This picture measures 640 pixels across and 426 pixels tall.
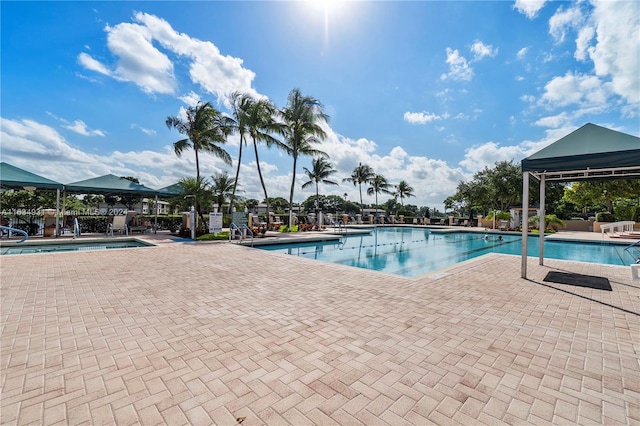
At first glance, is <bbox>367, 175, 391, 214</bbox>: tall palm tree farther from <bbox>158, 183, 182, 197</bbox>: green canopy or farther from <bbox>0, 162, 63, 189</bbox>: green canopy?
<bbox>0, 162, 63, 189</bbox>: green canopy

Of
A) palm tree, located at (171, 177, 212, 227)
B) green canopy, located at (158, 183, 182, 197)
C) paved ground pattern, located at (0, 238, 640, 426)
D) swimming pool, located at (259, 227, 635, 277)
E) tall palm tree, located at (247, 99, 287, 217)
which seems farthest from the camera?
tall palm tree, located at (247, 99, 287, 217)

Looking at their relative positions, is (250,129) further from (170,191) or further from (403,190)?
(403,190)

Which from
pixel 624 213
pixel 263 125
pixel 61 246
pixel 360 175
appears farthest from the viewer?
pixel 360 175

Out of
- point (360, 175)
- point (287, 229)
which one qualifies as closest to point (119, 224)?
point (287, 229)

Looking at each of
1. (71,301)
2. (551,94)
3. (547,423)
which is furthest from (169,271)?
(551,94)

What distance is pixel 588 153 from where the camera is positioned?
500cm

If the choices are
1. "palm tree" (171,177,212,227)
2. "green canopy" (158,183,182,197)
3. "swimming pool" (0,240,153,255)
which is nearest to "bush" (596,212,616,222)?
"palm tree" (171,177,212,227)

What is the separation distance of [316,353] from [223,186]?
14.7 metres

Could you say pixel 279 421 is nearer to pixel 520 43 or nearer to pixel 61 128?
pixel 520 43

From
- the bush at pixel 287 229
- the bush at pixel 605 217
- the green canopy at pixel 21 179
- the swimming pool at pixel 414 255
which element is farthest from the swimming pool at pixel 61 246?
the bush at pixel 605 217

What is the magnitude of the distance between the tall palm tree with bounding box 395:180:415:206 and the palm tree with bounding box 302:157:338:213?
48.0 ft

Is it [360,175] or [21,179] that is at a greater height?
[360,175]

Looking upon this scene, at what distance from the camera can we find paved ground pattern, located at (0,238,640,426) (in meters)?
1.74

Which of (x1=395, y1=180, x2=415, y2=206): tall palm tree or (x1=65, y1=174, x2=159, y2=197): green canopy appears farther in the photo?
(x1=395, y1=180, x2=415, y2=206): tall palm tree
